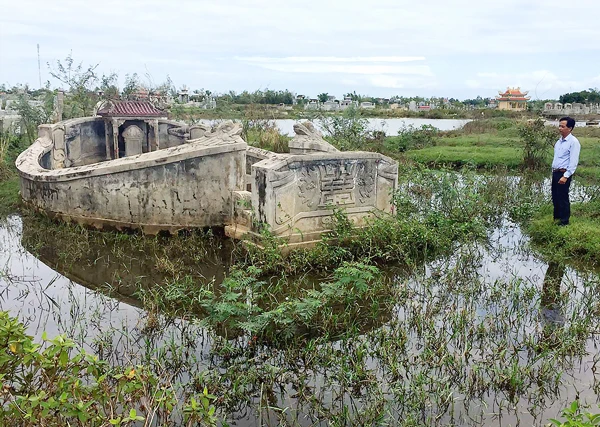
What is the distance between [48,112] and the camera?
561 inches

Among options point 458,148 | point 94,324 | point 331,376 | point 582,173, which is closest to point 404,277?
point 331,376

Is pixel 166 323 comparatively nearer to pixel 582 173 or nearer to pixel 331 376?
pixel 331 376

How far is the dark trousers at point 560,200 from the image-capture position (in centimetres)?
755

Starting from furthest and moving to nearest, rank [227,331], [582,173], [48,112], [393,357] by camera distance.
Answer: [48,112] < [582,173] < [227,331] < [393,357]

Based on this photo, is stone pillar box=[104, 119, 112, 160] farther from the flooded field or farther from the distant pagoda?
the distant pagoda

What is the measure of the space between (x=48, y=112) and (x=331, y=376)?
500 inches

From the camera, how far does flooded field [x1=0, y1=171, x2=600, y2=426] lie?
3.72 metres

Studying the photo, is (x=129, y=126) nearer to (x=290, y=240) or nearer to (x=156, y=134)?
(x=156, y=134)

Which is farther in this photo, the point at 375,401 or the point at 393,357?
the point at 393,357

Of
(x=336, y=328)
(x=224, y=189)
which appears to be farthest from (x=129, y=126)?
(x=336, y=328)

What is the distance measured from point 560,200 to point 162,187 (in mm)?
5296

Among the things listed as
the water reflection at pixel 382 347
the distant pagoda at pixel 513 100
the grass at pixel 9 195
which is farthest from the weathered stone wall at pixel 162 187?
the distant pagoda at pixel 513 100

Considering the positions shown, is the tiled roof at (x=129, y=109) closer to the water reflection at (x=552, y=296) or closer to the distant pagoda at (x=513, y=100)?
the water reflection at (x=552, y=296)

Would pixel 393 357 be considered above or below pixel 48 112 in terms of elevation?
below
